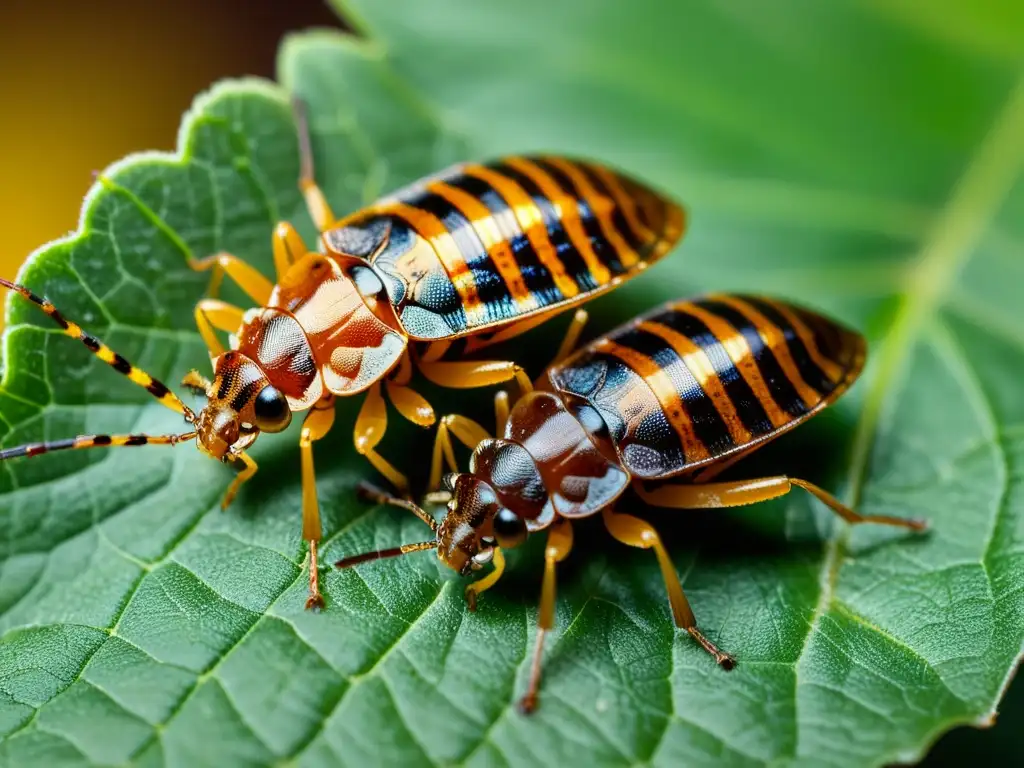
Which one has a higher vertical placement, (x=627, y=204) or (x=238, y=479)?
(x=627, y=204)

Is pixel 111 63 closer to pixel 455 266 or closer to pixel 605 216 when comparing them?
pixel 455 266

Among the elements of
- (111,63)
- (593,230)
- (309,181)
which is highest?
(111,63)

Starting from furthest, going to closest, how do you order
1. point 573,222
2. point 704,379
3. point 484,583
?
1. point 573,222
2. point 704,379
3. point 484,583

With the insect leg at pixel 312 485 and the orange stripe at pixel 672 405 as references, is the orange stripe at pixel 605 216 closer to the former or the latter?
the orange stripe at pixel 672 405

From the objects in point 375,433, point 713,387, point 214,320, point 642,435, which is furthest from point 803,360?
point 214,320

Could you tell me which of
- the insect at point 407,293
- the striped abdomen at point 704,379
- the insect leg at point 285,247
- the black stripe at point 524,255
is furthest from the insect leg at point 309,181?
the striped abdomen at point 704,379

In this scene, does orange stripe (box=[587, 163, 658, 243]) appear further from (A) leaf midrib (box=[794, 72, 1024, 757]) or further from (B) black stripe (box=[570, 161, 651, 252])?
(A) leaf midrib (box=[794, 72, 1024, 757])

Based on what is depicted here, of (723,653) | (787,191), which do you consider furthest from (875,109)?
(723,653)
